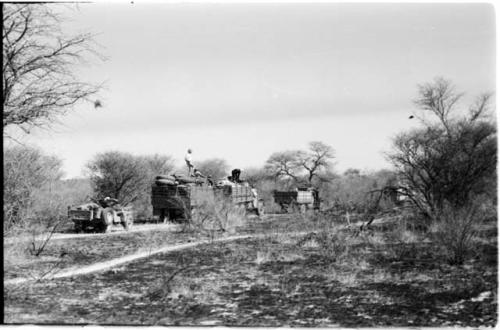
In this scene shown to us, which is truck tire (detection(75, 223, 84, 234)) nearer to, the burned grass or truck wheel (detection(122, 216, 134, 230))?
truck wheel (detection(122, 216, 134, 230))

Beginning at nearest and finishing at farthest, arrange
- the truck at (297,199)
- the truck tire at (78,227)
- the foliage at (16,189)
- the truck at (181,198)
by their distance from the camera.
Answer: the foliage at (16,189) → the truck tire at (78,227) → the truck at (181,198) → the truck at (297,199)

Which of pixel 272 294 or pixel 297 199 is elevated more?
pixel 297 199

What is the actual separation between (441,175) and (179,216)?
13.0 meters

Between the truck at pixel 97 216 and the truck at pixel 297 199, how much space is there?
17946mm

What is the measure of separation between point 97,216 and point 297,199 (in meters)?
21.1

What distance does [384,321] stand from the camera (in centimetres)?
752

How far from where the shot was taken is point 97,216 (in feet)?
67.7

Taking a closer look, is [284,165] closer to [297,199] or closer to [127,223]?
[297,199]

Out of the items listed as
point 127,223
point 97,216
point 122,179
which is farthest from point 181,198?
point 122,179

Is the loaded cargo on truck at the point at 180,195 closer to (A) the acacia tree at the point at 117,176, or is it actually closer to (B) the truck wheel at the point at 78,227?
(B) the truck wheel at the point at 78,227

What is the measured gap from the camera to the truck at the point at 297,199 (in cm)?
3937

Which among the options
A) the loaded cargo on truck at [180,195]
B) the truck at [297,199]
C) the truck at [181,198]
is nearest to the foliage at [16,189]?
the truck at [181,198]

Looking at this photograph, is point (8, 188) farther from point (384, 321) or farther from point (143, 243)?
point (384, 321)

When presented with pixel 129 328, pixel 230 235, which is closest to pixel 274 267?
pixel 129 328
